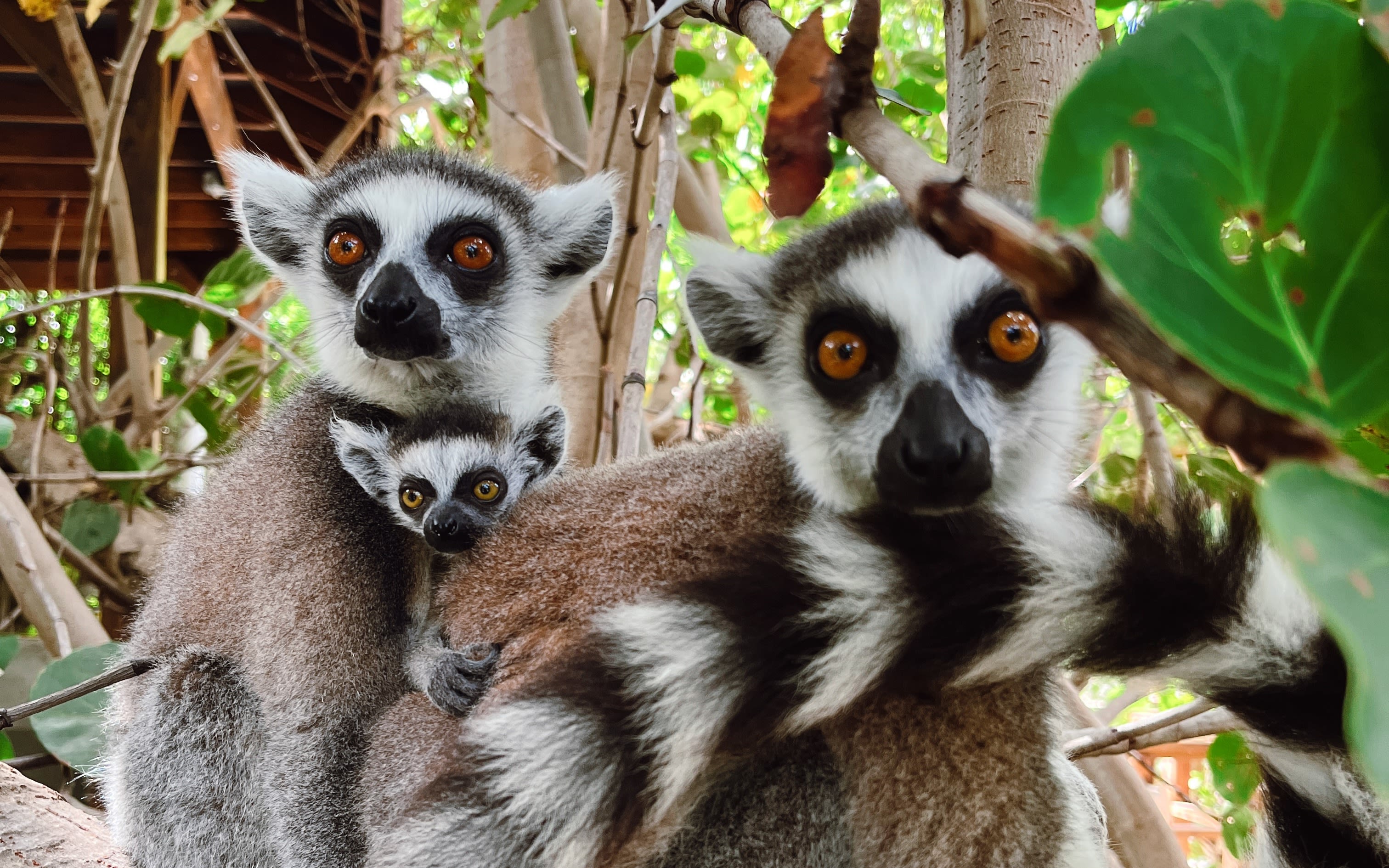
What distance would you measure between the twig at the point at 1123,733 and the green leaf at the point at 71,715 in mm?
2365

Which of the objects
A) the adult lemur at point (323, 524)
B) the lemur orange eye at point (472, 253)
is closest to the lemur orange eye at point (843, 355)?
the adult lemur at point (323, 524)

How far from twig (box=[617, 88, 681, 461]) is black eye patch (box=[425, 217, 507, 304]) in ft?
1.25

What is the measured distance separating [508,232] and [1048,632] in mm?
1922

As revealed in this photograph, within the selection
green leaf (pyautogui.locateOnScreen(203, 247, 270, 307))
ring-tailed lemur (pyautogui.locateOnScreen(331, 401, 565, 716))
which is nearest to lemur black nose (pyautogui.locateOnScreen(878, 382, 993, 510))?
ring-tailed lemur (pyautogui.locateOnScreen(331, 401, 565, 716))

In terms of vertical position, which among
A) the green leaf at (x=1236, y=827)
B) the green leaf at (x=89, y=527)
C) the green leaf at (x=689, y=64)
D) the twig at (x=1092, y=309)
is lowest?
the green leaf at (x=1236, y=827)

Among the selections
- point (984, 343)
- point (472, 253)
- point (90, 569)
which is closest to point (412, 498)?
point (472, 253)

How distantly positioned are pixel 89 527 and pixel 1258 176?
4.30 metres

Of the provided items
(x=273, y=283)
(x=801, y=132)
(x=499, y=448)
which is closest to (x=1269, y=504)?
(x=801, y=132)

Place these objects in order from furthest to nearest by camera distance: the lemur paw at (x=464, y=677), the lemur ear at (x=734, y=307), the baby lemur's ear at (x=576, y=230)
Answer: the baby lemur's ear at (x=576, y=230) → the lemur ear at (x=734, y=307) → the lemur paw at (x=464, y=677)

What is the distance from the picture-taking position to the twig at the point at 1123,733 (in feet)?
6.43

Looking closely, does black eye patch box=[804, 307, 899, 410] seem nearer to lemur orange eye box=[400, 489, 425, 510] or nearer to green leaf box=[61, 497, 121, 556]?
lemur orange eye box=[400, 489, 425, 510]

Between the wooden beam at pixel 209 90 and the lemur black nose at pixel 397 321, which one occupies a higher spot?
the wooden beam at pixel 209 90

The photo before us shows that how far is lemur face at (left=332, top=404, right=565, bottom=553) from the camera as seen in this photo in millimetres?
1909

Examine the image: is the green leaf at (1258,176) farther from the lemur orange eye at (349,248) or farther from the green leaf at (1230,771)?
the lemur orange eye at (349,248)
